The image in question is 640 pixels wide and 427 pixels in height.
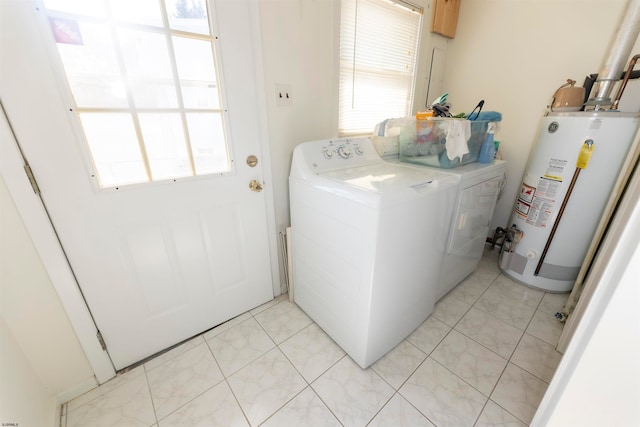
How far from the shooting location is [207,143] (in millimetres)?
1254

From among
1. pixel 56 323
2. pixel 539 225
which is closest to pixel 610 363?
pixel 539 225

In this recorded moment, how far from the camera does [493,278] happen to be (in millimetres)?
2055

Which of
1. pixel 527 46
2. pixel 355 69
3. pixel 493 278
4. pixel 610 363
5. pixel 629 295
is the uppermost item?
pixel 527 46

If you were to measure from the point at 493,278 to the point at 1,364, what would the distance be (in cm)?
280

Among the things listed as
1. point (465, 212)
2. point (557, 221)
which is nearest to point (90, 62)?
point (465, 212)

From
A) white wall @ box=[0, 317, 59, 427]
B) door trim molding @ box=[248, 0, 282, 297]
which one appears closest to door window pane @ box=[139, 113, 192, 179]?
door trim molding @ box=[248, 0, 282, 297]

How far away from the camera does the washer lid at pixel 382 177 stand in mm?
1107

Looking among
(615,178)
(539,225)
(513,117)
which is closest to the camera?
(615,178)

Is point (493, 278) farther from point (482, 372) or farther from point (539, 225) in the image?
point (482, 372)

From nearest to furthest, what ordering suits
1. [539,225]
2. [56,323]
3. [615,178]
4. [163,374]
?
[56,323], [163,374], [615,178], [539,225]

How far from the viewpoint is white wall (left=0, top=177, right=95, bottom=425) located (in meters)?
0.91

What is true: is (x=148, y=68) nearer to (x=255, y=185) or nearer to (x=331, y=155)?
(x=255, y=185)

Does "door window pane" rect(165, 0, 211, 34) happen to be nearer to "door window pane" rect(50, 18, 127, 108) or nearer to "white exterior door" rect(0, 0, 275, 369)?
"white exterior door" rect(0, 0, 275, 369)

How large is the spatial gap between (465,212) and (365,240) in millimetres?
874
